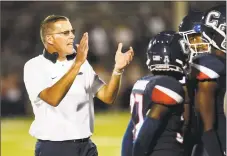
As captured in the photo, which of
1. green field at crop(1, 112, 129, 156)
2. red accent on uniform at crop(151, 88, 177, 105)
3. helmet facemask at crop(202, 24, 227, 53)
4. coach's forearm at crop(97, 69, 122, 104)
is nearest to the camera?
red accent on uniform at crop(151, 88, 177, 105)

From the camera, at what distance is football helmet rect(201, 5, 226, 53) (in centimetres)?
Result: 425

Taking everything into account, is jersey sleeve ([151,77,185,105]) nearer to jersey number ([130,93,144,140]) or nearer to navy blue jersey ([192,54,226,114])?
jersey number ([130,93,144,140])

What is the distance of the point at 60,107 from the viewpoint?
406 centimetres

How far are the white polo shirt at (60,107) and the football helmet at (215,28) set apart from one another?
763 mm

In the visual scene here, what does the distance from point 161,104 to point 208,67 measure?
15.7 inches

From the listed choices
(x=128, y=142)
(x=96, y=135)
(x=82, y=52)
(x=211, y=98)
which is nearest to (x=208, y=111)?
(x=211, y=98)

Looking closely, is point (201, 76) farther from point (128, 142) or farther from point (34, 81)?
point (34, 81)

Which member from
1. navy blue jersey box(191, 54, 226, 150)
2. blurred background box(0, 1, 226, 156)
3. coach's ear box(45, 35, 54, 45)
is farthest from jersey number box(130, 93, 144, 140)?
blurred background box(0, 1, 226, 156)

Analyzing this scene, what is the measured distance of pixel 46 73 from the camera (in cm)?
410

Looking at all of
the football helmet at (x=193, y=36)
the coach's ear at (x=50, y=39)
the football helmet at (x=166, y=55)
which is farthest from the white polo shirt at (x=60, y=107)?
the football helmet at (x=193, y=36)

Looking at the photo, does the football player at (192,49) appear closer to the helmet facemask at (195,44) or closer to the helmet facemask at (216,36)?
the helmet facemask at (195,44)

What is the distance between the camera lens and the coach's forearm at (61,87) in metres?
3.83

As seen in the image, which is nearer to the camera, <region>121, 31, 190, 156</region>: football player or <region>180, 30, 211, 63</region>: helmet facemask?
<region>121, 31, 190, 156</region>: football player

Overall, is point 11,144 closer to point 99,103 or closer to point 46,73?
point 99,103
